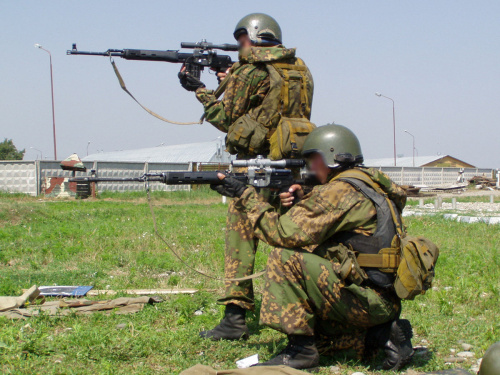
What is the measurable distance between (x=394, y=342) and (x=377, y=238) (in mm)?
727

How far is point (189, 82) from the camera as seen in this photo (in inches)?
191

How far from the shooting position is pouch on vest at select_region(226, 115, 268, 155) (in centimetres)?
418

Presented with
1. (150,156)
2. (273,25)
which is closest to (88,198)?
(273,25)

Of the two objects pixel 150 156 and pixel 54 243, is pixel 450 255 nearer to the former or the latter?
pixel 54 243

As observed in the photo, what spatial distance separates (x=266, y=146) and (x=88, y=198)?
17.7 metres

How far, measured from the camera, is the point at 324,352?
12.0ft

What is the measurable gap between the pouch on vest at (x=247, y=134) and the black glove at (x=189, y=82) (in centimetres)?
71

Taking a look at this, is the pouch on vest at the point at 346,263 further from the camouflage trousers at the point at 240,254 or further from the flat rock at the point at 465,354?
the flat rock at the point at 465,354

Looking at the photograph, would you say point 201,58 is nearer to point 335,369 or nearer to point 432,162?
point 335,369

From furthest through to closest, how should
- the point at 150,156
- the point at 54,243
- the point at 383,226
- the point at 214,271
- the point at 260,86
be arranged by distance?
the point at 150,156 → the point at 54,243 → the point at 214,271 → the point at 260,86 → the point at 383,226

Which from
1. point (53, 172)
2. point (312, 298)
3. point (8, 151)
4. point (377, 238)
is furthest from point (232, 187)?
point (8, 151)

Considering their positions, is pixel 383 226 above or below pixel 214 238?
above

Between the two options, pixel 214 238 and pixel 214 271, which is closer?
pixel 214 271

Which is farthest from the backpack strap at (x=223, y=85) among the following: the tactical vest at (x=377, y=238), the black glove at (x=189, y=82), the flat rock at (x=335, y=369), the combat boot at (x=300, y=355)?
the flat rock at (x=335, y=369)
